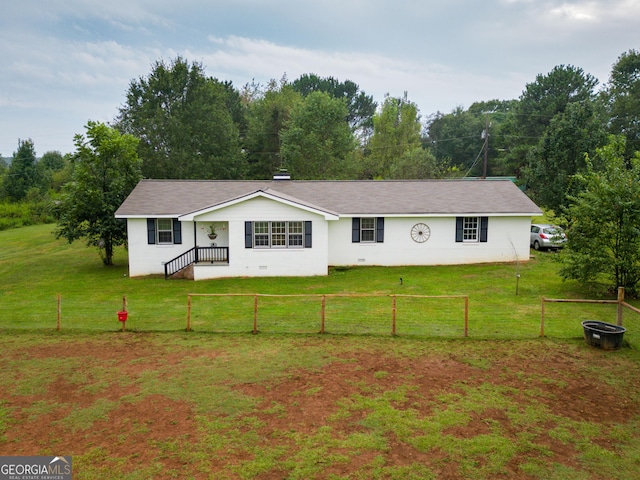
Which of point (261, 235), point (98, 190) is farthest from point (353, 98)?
point (261, 235)

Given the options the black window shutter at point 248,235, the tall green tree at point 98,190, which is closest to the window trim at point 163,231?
the tall green tree at point 98,190

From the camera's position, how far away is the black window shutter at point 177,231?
70.8ft

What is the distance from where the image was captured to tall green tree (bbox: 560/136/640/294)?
15.1m

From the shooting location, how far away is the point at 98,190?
74.9ft

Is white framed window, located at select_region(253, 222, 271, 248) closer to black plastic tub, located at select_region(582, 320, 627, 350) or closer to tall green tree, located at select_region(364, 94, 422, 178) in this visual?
black plastic tub, located at select_region(582, 320, 627, 350)

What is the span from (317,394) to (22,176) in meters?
52.5

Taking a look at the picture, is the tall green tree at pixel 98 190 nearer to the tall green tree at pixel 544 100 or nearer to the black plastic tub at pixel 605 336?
the black plastic tub at pixel 605 336

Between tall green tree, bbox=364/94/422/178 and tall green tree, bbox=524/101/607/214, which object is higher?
tall green tree, bbox=364/94/422/178

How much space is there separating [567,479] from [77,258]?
26.8 metres

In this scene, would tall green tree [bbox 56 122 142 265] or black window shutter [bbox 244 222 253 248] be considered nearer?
black window shutter [bbox 244 222 253 248]

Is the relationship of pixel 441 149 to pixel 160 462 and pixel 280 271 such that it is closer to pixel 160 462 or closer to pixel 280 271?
pixel 280 271

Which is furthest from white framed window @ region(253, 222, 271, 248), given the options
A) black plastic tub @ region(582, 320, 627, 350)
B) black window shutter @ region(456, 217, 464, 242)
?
black plastic tub @ region(582, 320, 627, 350)

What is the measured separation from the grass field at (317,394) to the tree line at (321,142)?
22.5ft

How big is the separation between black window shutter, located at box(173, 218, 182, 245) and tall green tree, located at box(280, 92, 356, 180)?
1925 centimetres
